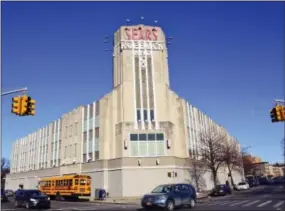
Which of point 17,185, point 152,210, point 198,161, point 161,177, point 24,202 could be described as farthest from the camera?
point 17,185

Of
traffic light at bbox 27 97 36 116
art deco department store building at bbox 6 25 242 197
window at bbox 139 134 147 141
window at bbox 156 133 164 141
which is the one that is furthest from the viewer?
window at bbox 156 133 164 141

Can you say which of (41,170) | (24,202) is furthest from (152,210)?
(41,170)

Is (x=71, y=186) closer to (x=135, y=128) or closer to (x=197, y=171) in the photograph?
(x=135, y=128)

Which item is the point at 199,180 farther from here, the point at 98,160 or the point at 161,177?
the point at 98,160

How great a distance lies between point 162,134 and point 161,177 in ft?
19.5

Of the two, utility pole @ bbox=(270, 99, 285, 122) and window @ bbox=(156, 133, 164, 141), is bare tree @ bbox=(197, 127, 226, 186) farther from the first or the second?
utility pole @ bbox=(270, 99, 285, 122)

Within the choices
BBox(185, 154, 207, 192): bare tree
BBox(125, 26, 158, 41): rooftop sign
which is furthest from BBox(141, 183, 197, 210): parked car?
BBox(125, 26, 158, 41): rooftop sign

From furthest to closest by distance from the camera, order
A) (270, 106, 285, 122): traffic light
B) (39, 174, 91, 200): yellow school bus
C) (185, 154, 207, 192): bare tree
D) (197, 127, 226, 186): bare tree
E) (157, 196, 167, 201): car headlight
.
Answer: (197, 127, 226, 186): bare tree, (185, 154, 207, 192): bare tree, (39, 174, 91, 200): yellow school bus, (157, 196, 167, 201): car headlight, (270, 106, 285, 122): traffic light

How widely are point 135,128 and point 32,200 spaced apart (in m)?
21.5

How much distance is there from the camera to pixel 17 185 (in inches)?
3155

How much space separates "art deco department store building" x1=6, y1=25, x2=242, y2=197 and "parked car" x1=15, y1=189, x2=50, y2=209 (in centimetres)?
1713

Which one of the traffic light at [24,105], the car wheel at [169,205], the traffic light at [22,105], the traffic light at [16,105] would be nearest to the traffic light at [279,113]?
the car wheel at [169,205]

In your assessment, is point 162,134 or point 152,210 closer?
point 152,210

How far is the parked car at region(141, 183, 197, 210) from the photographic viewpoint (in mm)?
21250
